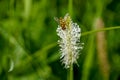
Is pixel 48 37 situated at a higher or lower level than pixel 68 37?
higher

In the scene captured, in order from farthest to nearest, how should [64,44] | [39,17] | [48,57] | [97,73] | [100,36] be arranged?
[39,17] < [48,57] < [97,73] < [100,36] < [64,44]

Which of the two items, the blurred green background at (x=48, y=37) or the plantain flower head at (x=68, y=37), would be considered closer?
the plantain flower head at (x=68, y=37)

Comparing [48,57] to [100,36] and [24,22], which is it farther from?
[100,36]

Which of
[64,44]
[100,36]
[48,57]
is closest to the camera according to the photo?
[64,44]

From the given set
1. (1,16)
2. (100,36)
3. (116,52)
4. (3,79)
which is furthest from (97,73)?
(1,16)
